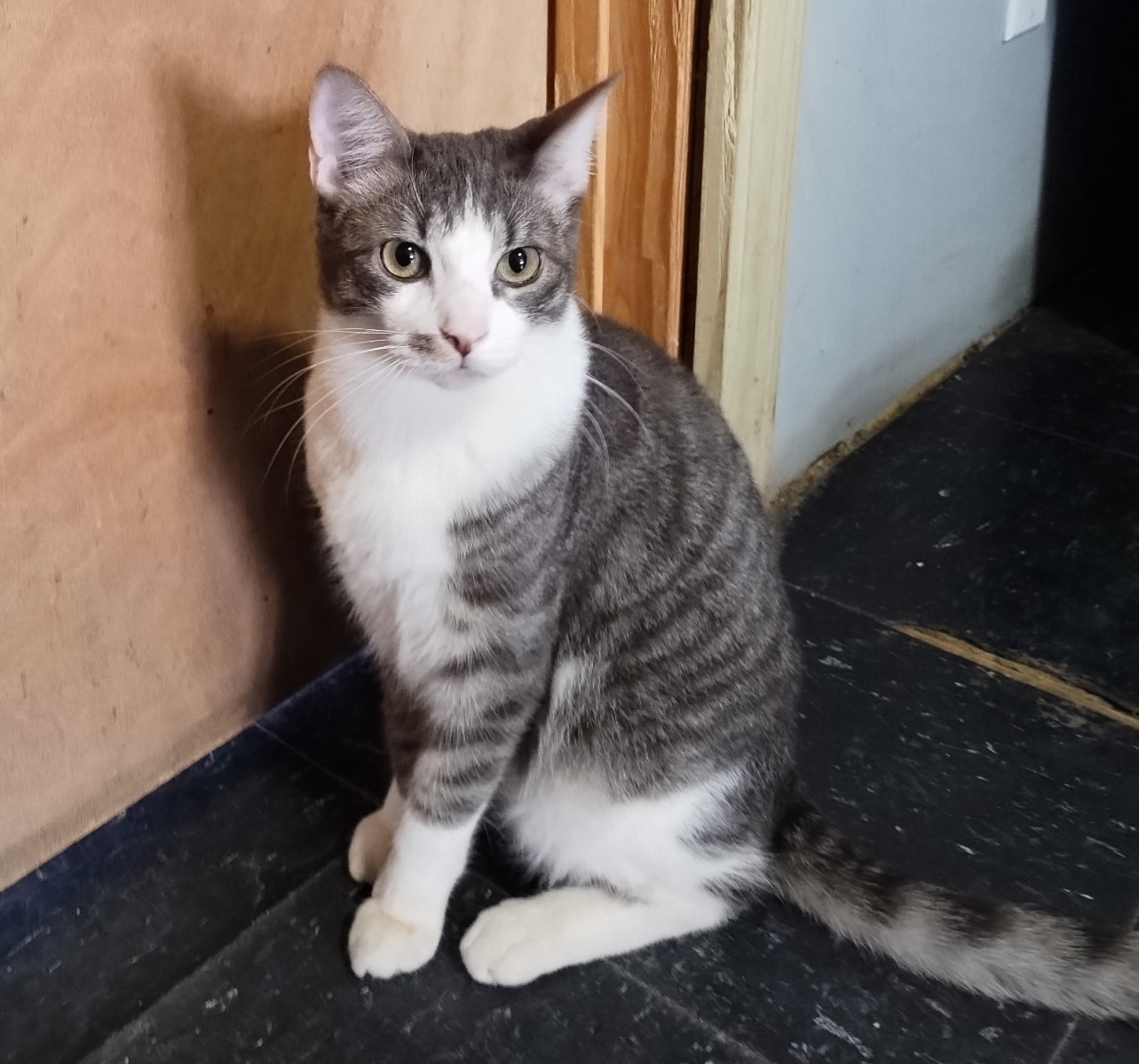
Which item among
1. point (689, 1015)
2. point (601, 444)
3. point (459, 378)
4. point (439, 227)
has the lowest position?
point (689, 1015)

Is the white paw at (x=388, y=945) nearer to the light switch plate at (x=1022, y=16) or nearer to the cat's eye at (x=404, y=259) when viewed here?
the cat's eye at (x=404, y=259)

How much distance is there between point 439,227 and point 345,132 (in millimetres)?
121

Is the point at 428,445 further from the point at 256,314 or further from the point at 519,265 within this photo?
the point at 256,314

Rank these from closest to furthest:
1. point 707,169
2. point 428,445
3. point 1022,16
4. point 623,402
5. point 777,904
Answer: point 428,445, point 623,402, point 777,904, point 707,169, point 1022,16

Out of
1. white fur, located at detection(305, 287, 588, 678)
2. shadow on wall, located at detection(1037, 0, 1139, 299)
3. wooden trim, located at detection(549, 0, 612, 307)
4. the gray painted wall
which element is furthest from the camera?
shadow on wall, located at detection(1037, 0, 1139, 299)

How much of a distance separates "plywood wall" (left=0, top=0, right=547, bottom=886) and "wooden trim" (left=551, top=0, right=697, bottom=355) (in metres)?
0.06

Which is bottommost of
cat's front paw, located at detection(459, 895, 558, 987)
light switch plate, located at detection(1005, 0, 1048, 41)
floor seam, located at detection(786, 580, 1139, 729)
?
cat's front paw, located at detection(459, 895, 558, 987)

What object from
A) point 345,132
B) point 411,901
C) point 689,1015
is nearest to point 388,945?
point 411,901

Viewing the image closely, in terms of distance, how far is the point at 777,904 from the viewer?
127cm

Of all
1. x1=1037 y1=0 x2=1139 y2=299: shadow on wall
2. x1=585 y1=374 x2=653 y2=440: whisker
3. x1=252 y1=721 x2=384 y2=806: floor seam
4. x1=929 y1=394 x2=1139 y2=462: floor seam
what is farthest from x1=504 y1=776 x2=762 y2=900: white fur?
x1=1037 y1=0 x2=1139 y2=299: shadow on wall

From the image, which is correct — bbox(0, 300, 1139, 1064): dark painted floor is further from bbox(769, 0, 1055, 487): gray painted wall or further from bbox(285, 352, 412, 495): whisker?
bbox(285, 352, 412, 495): whisker

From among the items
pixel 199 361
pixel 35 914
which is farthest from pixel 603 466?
pixel 35 914

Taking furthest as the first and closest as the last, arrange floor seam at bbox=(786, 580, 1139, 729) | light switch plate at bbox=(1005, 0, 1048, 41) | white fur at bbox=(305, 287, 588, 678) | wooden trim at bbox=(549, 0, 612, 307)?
1. light switch plate at bbox=(1005, 0, 1048, 41)
2. floor seam at bbox=(786, 580, 1139, 729)
3. wooden trim at bbox=(549, 0, 612, 307)
4. white fur at bbox=(305, 287, 588, 678)

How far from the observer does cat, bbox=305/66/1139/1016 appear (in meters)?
1.00
